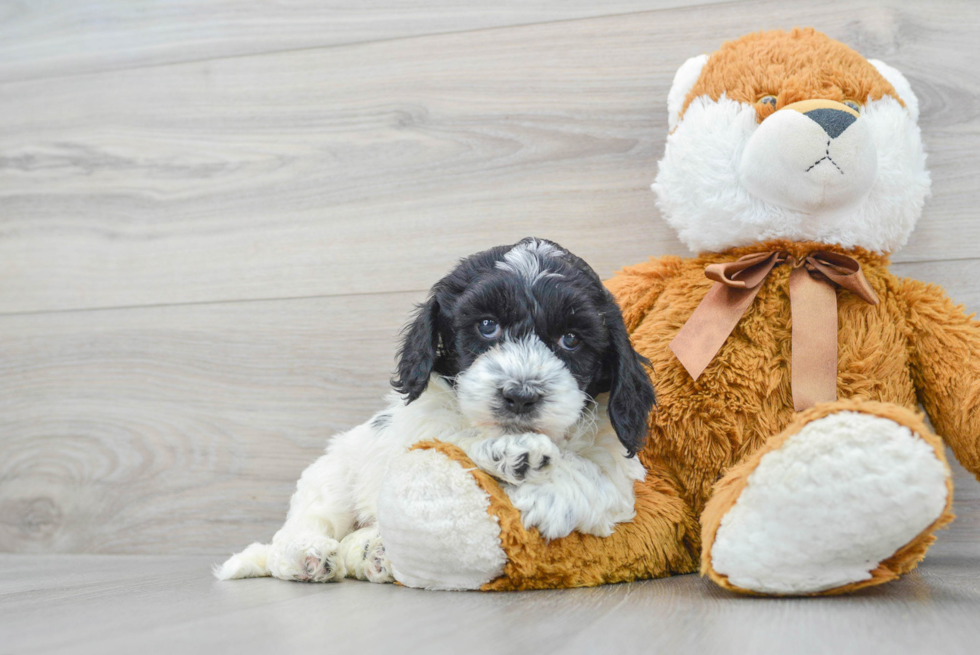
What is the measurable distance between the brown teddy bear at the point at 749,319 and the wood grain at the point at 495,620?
0.08 m

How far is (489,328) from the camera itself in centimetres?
113

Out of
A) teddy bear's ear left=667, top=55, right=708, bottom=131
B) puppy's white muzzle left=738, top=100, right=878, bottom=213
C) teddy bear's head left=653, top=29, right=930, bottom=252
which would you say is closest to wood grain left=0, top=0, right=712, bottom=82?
teddy bear's ear left=667, top=55, right=708, bottom=131

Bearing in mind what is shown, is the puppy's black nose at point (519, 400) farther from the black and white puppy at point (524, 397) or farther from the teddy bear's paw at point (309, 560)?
the teddy bear's paw at point (309, 560)

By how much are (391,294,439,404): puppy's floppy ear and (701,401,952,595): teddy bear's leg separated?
45 cm

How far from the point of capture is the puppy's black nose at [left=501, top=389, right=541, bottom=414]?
105 cm

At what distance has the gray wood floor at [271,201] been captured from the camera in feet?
5.49

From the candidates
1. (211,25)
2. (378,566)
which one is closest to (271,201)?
(211,25)

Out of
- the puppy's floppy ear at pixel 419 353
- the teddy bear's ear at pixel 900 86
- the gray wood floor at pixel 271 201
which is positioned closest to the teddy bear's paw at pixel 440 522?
the puppy's floppy ear at pixel 419 353

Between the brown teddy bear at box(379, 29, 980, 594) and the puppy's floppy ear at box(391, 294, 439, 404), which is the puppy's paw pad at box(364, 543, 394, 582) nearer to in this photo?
the brown teddy bear at box(379, 29, 980, 594)

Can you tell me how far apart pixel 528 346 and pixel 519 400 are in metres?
0.08

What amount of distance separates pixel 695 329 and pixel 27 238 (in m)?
1.68

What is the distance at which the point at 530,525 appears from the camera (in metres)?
1.08

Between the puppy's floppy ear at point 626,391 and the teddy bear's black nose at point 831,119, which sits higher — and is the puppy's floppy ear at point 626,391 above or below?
below

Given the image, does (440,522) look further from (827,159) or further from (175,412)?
(175,412)
